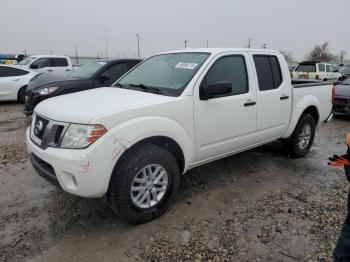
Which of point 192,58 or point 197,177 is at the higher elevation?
point 192,58

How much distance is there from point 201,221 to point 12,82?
1013 centimetres

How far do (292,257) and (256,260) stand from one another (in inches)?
12.9

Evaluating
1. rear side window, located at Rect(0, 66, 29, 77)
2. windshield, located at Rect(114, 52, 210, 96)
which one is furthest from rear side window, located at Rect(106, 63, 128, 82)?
rear side window, located at Rect(0, 66, 29, 77)

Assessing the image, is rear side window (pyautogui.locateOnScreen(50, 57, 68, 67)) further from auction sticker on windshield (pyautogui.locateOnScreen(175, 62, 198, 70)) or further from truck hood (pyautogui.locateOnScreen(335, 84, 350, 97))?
auction sticker on windshield (pyautogui.locateOnScreen(175, 62, 198, 70))

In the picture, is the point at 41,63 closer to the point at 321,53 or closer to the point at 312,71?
the point at 312,71

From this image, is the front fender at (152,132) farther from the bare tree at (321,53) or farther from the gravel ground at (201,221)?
the bare tree at (321,53)

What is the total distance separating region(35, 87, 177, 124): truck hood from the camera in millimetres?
2920

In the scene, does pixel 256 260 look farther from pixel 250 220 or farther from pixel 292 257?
pixel 250 220

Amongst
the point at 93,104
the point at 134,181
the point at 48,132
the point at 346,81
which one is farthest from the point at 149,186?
the point at 346,81

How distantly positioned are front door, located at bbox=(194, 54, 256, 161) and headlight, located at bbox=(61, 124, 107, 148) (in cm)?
Result: 116

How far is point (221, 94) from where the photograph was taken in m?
3.73

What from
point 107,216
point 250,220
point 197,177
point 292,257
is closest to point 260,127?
point 197,177

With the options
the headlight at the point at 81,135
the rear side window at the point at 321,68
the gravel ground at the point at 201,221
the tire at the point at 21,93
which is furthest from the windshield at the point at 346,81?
the tire at the point at 21,93

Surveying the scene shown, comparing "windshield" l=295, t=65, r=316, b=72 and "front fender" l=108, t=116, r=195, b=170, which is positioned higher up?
"windshield" l=295, t=65, r=316, b=72
